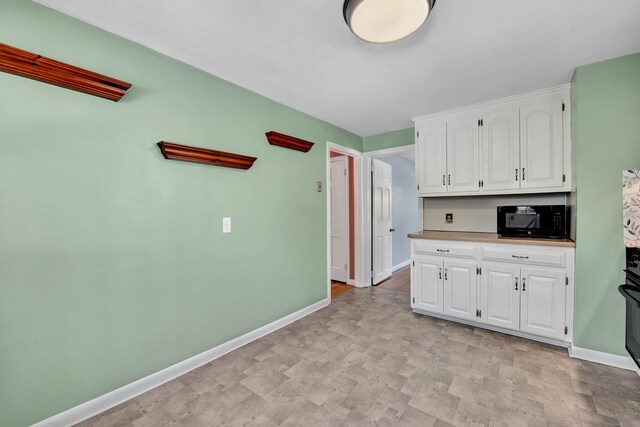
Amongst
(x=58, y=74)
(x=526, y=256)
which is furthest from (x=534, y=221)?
(x=58, y=74)

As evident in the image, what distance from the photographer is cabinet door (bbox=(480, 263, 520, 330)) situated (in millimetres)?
2395

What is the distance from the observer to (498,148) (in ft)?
Result: 8.82

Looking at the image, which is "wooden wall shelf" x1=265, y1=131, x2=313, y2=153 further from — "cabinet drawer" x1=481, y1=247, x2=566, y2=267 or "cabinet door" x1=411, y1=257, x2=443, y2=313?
"cabinet drawer" x1=481, y1=247, x2=566, y2=267

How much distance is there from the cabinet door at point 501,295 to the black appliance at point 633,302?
0.67 m

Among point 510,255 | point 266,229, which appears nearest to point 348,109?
point 266,229

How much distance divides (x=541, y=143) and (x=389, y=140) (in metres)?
1.74

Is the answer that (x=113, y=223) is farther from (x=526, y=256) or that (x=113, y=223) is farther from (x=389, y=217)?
(x=389, y=217)

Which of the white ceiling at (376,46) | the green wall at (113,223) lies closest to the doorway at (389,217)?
the white ceiling at (376,46)

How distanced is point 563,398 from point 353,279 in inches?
108

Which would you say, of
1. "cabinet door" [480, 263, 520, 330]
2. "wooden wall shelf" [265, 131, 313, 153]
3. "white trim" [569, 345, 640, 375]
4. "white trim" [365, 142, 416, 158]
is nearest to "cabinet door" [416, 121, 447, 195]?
"white trim" [365, 142, 416, 158]

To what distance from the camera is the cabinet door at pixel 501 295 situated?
2.39 metres

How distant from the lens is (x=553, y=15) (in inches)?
59.5

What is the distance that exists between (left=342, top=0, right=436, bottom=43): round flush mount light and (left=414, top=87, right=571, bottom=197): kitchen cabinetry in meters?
1.82

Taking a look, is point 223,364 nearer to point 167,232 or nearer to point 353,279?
point 167,232
